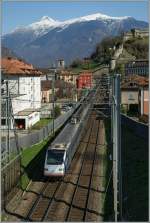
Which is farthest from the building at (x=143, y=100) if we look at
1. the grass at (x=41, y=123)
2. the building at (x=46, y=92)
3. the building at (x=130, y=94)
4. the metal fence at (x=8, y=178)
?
the metal fence at (x=8, y=178)

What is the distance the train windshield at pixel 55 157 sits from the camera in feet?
67.4

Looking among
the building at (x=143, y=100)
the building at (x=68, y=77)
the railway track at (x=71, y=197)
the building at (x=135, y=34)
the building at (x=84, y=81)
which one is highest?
the building at (x=135, y=34)

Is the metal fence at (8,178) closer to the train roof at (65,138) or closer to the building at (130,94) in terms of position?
the train roof at (65,138)

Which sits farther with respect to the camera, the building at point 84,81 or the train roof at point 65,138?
the building at point 84,81

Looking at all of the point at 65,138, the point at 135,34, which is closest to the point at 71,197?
the point at 65,138

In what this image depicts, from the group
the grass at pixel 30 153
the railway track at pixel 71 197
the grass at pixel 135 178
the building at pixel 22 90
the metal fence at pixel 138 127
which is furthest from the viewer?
the building at pixel 22 90

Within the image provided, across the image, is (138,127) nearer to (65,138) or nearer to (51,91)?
(65,138)

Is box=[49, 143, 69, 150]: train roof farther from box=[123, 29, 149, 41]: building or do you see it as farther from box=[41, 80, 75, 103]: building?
box=[123, 29, 149, 41]: building

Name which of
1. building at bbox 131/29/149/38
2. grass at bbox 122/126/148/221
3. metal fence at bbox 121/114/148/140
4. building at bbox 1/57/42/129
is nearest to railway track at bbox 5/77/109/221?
grass at bbox 122/126/148/221

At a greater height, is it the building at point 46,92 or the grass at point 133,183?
the building at point 46,92

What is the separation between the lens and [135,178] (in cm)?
2027

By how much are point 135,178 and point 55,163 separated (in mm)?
3290

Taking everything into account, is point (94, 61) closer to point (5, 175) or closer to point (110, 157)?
point (110, 157)

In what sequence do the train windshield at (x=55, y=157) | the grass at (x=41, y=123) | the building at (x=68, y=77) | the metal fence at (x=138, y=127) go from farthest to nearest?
→ the building at (x=68, y=77) → the grass at (x=41, y=123) → the metal fence at (x=138, y=127) → the train windshield at (x=55, y=157)
